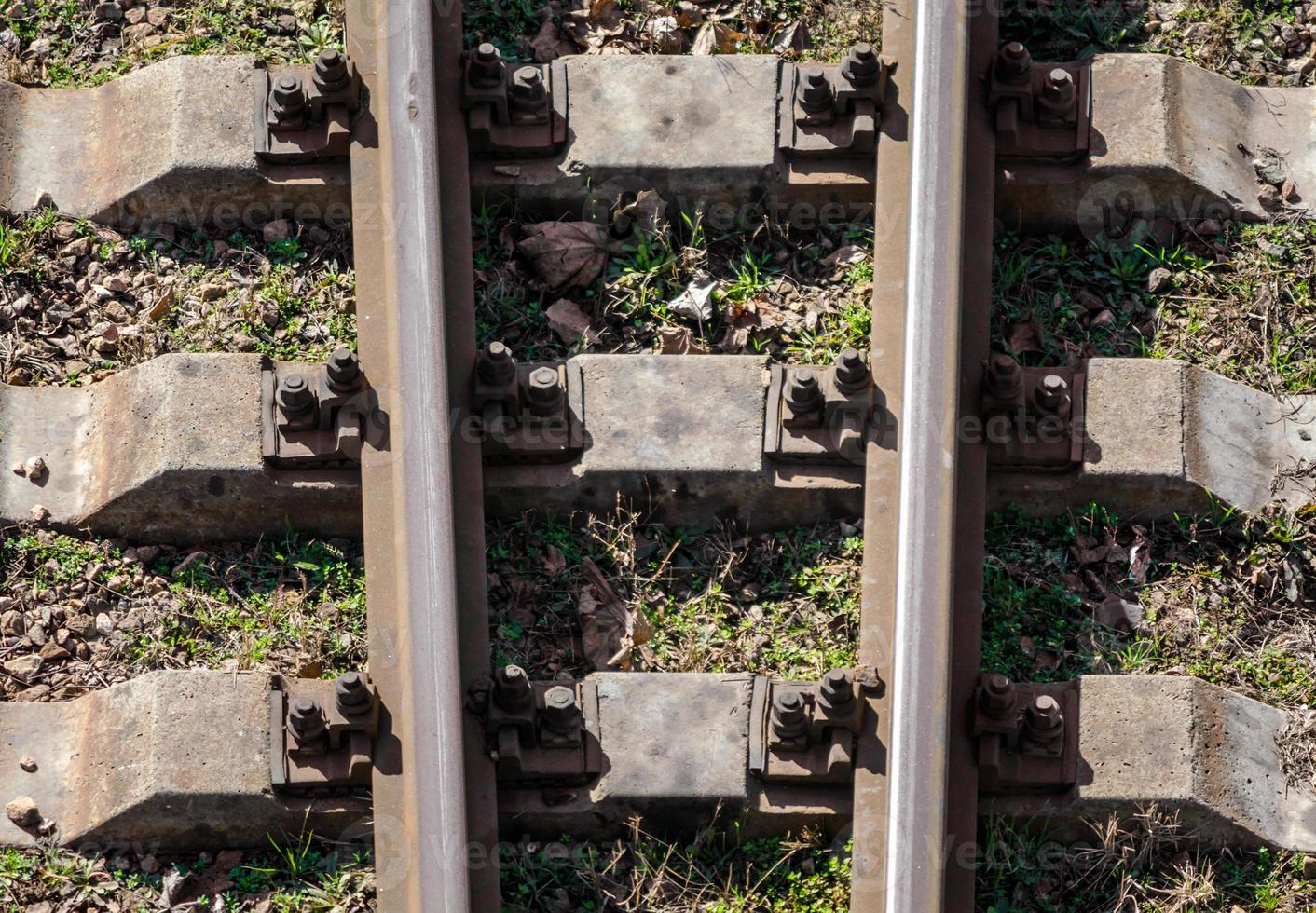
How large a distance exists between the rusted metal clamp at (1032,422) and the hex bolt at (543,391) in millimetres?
1462

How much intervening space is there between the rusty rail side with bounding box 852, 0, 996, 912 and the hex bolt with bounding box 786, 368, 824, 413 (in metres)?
0.24

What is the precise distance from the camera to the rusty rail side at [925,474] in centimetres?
633

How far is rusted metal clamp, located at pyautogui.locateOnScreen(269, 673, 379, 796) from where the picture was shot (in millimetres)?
6402

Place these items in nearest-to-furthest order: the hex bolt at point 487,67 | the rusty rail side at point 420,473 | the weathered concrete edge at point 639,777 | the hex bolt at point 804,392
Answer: the rusty rail side at point 420,473, the weathered concrete edge at point 639,777, the hex bolt at point 804,392, the hex bolt at point 487,67

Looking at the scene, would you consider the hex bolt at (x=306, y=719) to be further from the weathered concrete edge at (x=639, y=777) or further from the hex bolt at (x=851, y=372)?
the hex bolt at (x=851, y=372)

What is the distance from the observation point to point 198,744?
21.4 ft

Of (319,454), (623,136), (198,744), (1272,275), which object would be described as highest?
(623,136)

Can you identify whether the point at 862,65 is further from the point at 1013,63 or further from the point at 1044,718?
the point at 1044,718

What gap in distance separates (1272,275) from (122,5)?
4.67 metres

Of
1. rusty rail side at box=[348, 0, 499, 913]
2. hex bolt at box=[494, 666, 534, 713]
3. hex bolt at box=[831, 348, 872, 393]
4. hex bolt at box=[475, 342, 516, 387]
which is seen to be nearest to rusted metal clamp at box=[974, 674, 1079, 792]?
hex bolt at box=[831, 348, 872, 393]

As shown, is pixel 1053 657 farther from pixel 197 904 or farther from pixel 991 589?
pixel 197 904

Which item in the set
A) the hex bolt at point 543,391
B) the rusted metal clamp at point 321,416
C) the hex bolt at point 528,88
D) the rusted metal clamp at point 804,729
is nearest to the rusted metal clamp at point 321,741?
the rusted metal clamp at point 321,416

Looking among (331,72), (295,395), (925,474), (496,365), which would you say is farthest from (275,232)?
(925,474)

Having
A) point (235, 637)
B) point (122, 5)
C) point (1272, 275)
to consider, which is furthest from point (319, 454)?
point (1272, 275)
